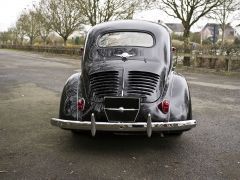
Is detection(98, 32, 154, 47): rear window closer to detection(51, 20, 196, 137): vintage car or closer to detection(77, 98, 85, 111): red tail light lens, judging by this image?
detection(51, 20, 196, 137): vintage car

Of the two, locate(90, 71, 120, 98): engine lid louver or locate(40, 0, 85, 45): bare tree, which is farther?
locate(40, 0, 85, 45): bare tree

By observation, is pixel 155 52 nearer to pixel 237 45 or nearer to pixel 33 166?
pixel 33 166

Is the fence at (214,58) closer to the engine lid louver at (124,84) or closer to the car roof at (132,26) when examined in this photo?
the car roof at (132,26)

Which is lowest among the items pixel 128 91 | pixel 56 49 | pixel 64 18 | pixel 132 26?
pixel 128 91

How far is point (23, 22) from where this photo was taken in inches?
2539

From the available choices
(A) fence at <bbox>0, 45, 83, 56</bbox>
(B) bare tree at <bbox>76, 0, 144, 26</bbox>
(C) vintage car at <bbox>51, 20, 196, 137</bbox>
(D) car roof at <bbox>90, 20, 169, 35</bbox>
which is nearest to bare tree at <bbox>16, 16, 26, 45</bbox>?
(A) fence at <bbox>0, 45, 83, 56</bbox>

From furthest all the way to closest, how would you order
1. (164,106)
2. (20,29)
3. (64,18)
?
(20,29) < (64,18) < (164,106)

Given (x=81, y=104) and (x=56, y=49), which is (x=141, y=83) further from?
(x=56, y=49)

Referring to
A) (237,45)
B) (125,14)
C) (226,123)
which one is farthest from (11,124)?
(125,14)

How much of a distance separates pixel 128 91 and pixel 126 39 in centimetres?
138

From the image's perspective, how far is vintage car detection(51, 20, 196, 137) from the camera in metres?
5.07

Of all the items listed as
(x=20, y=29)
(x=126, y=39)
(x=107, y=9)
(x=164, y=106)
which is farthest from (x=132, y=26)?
(x=20, y=29)

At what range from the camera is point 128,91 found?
5.27m

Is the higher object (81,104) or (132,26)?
(132,26)
